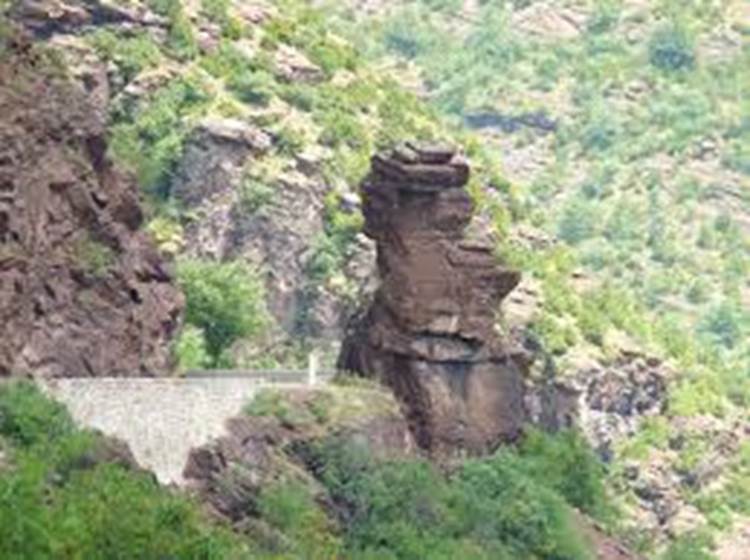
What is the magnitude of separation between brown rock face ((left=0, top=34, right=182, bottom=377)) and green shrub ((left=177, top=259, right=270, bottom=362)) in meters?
17.1

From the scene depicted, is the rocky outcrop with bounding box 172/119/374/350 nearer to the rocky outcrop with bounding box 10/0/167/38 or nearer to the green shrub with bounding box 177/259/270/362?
the rocky outcrop with bounding box 10/0/167/38

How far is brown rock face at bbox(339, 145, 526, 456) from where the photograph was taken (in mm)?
104625

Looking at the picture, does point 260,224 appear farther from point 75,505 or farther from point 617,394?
point 75,505

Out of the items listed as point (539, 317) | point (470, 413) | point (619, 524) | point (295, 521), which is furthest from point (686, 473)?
point (295, 521)

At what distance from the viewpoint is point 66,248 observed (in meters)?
100

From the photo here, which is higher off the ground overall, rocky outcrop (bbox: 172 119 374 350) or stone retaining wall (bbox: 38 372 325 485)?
stone retaining wall (bbox: 38 372 325 485)

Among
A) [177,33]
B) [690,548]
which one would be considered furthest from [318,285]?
[690,548]

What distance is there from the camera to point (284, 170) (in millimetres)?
150875

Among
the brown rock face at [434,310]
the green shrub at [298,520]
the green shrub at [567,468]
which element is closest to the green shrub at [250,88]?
the green shrub at [567,468]

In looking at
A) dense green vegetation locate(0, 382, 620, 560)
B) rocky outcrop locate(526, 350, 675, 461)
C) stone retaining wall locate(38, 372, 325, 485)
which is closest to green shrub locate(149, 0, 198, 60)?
rocky outcrop locate(526, 350, 675, 461)

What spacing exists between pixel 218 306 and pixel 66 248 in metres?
22.1

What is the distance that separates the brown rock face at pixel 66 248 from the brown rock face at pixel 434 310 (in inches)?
231

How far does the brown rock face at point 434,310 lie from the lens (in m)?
105

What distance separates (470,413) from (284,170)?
4629 centimetres
